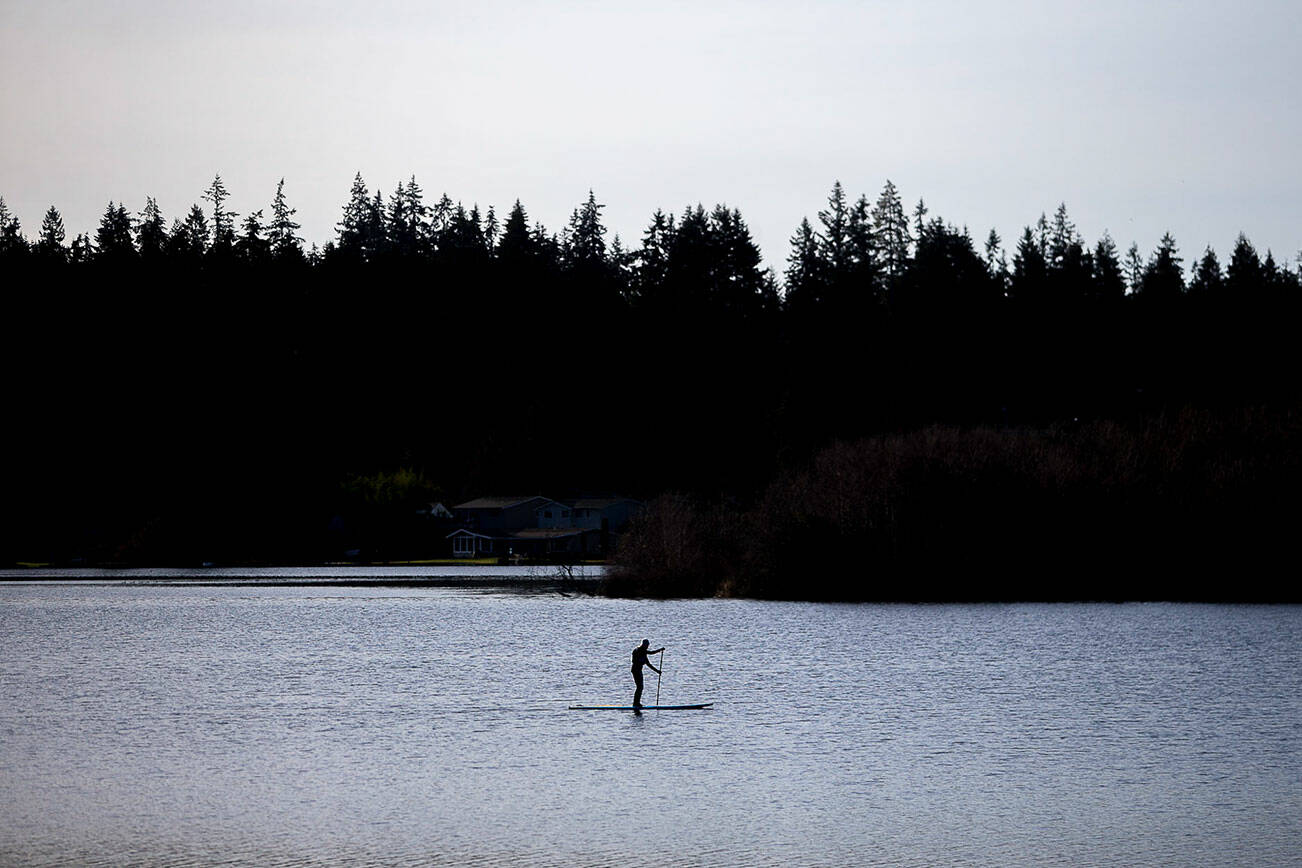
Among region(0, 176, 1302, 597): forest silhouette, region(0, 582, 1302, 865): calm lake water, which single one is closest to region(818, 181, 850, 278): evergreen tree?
region(0, 176, 1302, 597): forest silhouette

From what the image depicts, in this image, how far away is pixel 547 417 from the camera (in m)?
188

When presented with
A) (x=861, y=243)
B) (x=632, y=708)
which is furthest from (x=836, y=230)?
(x=632, y=708)

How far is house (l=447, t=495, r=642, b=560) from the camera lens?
577 feet

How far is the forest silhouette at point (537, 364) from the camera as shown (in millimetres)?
157500

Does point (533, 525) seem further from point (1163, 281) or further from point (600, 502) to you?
point (1163, 281)

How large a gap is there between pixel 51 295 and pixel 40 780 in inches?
6089

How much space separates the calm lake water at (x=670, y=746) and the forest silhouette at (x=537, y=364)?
208 feet

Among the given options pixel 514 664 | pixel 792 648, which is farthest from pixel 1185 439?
pixel 514 664

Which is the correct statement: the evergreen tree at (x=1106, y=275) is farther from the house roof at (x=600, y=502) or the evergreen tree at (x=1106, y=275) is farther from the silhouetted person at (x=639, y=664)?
the silhouetted person at (x=639, y=664)

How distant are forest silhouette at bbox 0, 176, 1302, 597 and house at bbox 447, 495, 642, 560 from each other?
18.9 ft

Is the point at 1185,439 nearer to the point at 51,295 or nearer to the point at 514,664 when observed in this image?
the point at 514,664

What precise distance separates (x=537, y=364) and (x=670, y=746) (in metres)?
150

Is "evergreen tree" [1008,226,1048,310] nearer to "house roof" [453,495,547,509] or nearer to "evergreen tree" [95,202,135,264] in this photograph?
"house roof" [453,495,547,509]

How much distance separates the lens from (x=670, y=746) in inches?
1622
